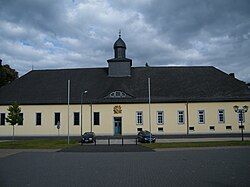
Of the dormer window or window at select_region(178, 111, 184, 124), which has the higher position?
the dormer window

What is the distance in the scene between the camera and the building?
38281 mm

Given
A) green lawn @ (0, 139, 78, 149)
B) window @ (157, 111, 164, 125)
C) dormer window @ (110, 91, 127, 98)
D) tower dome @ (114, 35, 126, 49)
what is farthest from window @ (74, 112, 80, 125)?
tower dome @ (114, 35, 126, 49)

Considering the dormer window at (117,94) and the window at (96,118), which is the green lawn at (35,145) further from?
the dormer window at (117,94)

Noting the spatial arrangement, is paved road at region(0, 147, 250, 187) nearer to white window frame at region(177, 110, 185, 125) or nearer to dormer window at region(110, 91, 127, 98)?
white window frame at region(177, 110, 185, 125)

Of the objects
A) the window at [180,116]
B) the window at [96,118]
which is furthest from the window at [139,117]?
the window at [96,118]

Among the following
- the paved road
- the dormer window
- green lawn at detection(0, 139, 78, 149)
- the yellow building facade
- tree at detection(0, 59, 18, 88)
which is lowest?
green lawn at detection(0, 139, 78, 149)

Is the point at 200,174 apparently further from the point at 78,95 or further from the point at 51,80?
the point at 51,80

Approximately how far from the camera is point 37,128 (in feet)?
129

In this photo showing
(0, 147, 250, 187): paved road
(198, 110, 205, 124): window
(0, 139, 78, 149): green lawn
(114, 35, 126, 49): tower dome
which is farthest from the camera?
(114, 35, 126, 49): tower dome

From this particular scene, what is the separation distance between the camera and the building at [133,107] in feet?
126

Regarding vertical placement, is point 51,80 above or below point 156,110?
above

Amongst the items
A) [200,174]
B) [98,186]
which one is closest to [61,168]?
[98,186]

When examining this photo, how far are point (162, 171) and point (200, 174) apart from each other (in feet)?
5.63

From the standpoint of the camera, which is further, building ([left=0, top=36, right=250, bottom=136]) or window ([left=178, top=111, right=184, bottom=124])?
window ([left=178, top=111, right=184, bottom=124])
